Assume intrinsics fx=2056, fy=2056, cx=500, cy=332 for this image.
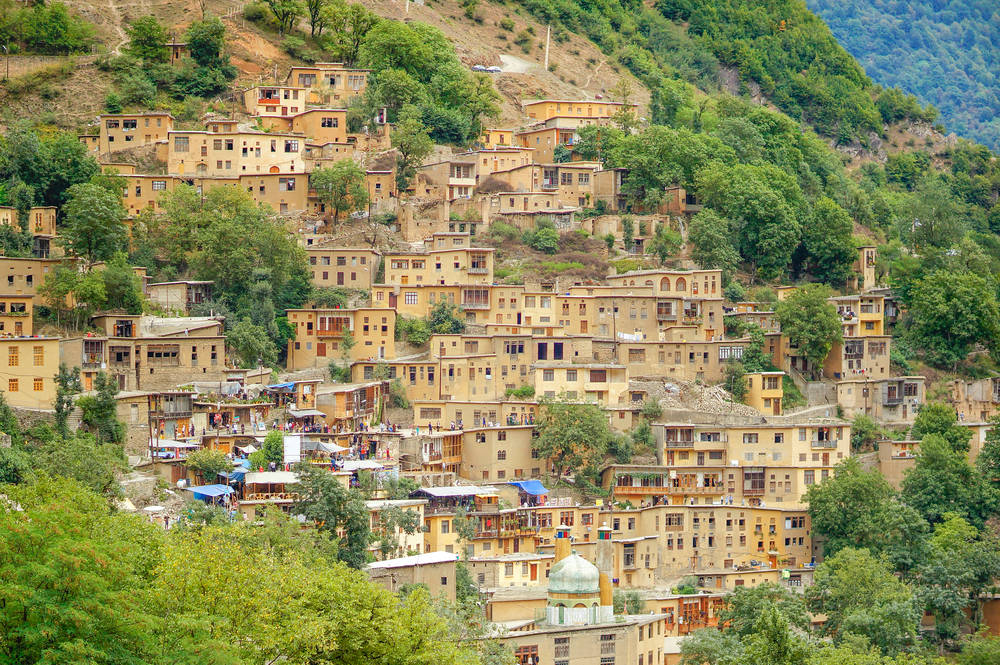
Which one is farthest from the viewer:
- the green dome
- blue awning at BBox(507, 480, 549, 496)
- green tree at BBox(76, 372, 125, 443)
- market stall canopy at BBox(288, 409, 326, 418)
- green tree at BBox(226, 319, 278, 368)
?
green tree at BBox(226, 319, 278, 368)

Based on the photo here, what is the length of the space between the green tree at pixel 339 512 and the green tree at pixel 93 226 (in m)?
18.4

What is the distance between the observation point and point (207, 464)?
218ft

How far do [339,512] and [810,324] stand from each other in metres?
26.2

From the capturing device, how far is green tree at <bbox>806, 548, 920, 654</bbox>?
6525 centimetres

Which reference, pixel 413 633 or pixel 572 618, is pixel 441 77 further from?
pixel 413 633

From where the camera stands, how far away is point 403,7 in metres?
109

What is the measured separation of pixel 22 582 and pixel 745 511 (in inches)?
1510

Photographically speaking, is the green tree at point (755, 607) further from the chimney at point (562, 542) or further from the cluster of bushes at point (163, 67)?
the cluster of bushes at point (163, 67)

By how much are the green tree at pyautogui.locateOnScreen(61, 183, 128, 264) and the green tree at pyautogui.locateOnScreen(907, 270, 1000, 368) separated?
33304mm

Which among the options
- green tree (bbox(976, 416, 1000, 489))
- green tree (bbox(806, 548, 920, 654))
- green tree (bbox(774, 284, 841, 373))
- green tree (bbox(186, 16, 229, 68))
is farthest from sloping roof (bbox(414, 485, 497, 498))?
green tree (bbox(186, 16, 229, 68))

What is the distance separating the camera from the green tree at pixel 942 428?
258ft

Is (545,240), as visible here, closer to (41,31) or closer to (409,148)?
(409,148)

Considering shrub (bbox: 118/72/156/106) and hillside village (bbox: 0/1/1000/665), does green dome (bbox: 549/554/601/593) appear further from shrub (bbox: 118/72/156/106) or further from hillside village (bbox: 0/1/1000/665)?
shrub (bbox: 118/72/156/106)

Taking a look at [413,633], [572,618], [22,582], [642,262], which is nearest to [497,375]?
→ [642,262]
